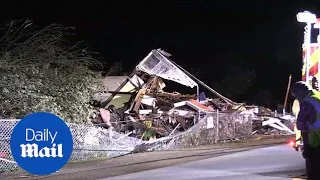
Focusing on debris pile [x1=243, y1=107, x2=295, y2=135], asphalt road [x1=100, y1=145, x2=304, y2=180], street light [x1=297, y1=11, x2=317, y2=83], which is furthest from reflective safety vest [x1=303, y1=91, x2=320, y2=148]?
debris pile [x1=243, y1=107, x2=295, y2=135]

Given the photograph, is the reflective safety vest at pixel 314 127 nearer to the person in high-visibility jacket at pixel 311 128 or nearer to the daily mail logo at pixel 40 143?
the person in high-visibility jacket at pixel 311 128

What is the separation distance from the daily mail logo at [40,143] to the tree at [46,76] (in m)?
6.51

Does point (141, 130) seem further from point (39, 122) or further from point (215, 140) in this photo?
point (39, 122)

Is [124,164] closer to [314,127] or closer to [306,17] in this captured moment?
[306,17]

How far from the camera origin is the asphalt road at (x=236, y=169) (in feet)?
32.8

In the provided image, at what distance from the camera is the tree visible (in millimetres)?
13297

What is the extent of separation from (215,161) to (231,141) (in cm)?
793

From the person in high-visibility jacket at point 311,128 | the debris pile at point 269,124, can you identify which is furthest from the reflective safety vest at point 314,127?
the debris pile at point 269,124

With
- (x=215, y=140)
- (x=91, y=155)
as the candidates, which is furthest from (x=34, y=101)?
(x=215, y=140)

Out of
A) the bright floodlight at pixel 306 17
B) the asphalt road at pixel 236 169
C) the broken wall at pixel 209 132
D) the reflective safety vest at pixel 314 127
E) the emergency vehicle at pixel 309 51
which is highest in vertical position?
the bright floodlight at pixel 306 17

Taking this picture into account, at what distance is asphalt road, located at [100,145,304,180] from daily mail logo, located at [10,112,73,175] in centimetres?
346

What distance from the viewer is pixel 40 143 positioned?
22.3 feet

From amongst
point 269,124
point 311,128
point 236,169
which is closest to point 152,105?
point 269,124

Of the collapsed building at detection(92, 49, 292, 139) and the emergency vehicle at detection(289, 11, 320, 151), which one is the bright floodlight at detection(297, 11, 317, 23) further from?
the collapsed building at detection(92, 49, 292, 139)
